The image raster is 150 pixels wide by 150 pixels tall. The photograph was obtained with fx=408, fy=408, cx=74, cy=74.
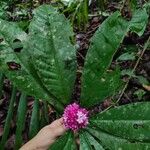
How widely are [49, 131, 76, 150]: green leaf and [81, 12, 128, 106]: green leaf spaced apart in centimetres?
12

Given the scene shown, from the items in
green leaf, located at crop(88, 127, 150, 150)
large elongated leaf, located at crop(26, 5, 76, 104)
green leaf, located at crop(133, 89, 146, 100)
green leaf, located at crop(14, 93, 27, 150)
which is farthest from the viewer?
green leaf, located at crop(133, 89, 146, 100)

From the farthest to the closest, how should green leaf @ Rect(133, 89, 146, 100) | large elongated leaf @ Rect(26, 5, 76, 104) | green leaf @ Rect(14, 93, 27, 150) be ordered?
green leaf @ Rect(133, 89, 146, 100), green leaf @ Rect(14, 93, 27, 150), large elongated leaf @ Rect(26, 5, 76, 104)

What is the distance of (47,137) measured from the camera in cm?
129

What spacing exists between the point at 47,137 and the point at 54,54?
0.26 m

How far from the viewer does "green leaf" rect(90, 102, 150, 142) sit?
115 centimetres

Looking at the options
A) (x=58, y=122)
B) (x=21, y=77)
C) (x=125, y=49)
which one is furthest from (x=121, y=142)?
(x=125, y=49)

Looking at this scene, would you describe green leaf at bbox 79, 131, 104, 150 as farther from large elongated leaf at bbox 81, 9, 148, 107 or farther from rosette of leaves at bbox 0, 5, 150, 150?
large elongated leaf at bbox 81, 9, 148, 107

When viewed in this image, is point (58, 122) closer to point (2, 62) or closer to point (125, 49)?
point (2, 62)

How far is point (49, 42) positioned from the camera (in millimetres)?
1273

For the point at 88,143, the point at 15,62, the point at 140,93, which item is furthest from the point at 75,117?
the point at 140,93

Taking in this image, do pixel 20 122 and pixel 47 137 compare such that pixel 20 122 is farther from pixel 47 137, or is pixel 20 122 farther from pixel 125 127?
pixel 125 127

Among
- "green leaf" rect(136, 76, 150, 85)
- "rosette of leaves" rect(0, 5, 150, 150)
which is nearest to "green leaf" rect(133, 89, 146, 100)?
"green leaf" rect(136, 76, 150, 85)

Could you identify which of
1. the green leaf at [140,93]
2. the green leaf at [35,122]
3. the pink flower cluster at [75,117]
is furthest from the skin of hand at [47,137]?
the green leaf at [140,93]

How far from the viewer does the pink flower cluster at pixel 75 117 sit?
1.22 m
